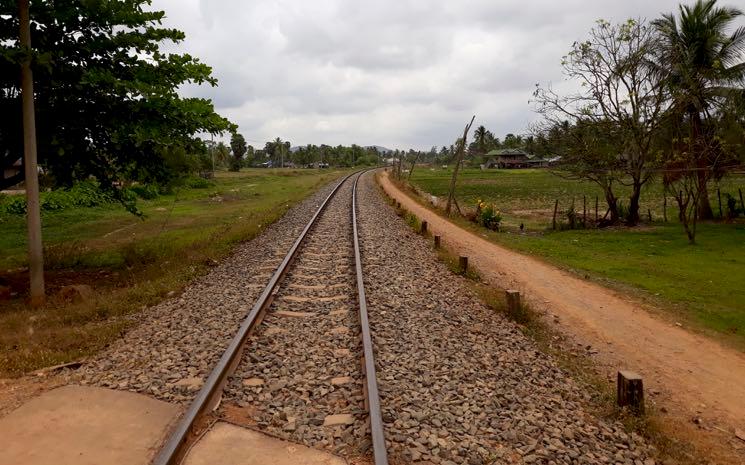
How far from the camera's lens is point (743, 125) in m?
21.7

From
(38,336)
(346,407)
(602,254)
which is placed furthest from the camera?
(602,254)

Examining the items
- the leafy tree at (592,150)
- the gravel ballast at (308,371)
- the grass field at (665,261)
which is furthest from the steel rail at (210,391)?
the leafy tree at (592,150)

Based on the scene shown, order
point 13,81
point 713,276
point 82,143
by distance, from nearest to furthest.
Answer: point 13,81 → point 82,143 → point 713,276

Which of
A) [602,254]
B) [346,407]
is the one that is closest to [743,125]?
[602,254]

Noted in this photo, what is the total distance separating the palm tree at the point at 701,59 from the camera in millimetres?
21766

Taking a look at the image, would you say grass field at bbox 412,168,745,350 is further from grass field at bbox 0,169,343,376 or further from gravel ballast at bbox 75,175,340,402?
grass field at bbox 0,169,343,376

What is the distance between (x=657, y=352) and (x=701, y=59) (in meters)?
21.0

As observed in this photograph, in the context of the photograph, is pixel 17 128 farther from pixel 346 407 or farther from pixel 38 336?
pixel 346 407

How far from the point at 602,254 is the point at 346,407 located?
13.4m

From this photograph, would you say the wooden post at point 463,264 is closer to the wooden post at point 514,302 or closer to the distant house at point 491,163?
the wooden post at point 514,302

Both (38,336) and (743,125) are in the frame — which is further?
(743,125)

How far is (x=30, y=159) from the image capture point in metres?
8.50

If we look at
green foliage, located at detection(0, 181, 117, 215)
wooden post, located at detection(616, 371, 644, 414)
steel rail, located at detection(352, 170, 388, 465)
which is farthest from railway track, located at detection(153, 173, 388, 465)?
green foliage, located at detection(0, 181, 117, 215)

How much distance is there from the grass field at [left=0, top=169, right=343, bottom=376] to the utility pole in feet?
1.48
